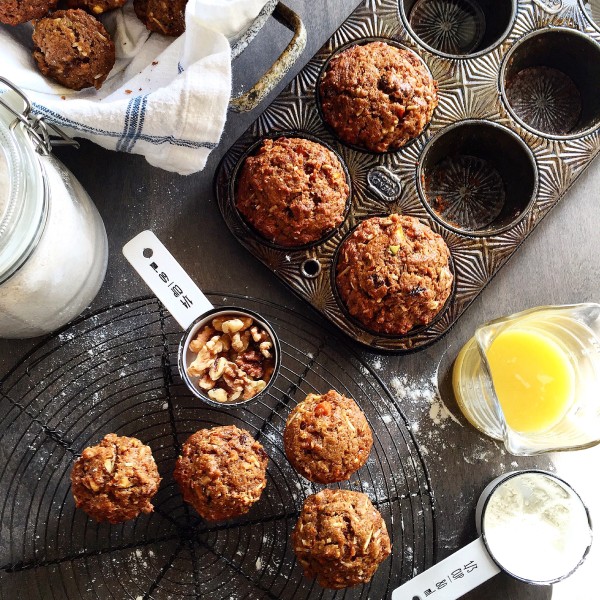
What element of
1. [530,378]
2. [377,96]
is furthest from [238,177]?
[530,378]

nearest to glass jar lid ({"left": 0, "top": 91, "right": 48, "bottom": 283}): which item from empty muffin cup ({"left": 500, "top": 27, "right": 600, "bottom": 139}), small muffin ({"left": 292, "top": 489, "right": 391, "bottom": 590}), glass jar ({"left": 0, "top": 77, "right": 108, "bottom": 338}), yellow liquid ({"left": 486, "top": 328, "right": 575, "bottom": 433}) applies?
glass jar ({"left": 0, "top": 77, "right": 108, "bottom": 338})

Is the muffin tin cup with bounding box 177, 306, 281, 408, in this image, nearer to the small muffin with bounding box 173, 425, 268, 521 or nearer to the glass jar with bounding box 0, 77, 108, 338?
the small muffin with bounding box 173, 425, 268, 521

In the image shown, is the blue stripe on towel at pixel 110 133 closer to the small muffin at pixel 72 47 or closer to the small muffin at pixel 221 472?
the small muffin at pixel 72 47

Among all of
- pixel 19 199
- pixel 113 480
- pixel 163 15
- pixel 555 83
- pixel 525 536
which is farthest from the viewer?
pixel 555 83

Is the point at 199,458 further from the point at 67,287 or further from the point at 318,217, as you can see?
the point at 318,217

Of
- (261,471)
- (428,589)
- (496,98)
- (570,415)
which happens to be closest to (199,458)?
(261,471)

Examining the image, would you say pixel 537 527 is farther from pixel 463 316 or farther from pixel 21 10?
pixel 21 10

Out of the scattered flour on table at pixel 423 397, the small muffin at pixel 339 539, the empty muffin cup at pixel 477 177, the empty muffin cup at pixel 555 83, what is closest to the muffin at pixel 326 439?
the small muffin at pixel 339 539
